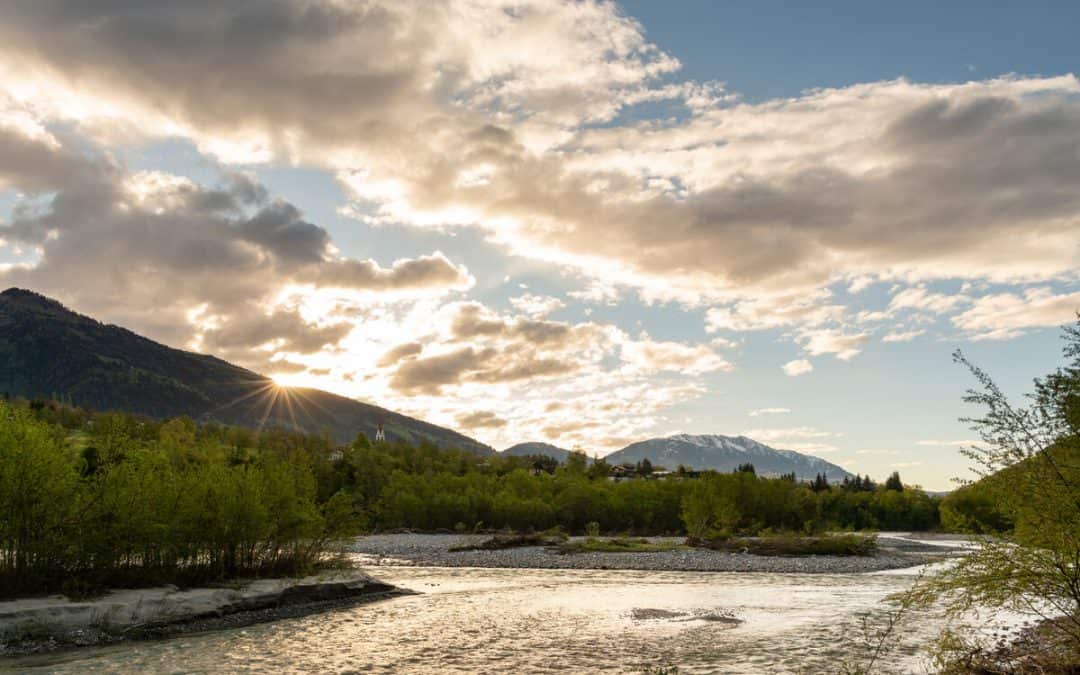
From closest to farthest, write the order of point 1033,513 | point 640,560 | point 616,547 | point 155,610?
point 1033,513 → point 155,610 → point 640,560 → point 616,547

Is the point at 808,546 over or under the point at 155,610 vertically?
under

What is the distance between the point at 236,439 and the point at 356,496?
58.6m

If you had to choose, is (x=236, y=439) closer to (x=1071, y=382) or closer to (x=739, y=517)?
(x=739, y=517)

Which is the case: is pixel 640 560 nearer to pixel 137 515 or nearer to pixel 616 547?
pixel 616 547

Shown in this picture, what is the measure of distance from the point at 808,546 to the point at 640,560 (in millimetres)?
21199

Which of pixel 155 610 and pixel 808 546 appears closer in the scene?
pixel 155 610

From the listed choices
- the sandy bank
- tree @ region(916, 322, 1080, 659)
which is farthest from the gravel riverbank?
tree @ region(916, 322, 1080, 659)

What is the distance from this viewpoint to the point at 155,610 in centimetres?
2994

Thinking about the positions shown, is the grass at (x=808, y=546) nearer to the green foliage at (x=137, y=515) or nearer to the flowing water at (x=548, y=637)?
the flowing water at (x=548, y=637)

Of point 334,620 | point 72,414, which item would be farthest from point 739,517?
point 72,414

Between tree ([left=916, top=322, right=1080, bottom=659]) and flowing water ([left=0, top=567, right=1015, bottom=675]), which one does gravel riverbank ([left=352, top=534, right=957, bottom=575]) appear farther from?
tree ([left=916, top=322, right=1080, bottom=659])

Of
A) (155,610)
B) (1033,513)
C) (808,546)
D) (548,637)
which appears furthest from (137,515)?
(808,546)

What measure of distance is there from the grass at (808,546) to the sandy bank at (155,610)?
4871 centimetres

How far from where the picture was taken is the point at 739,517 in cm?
9412
